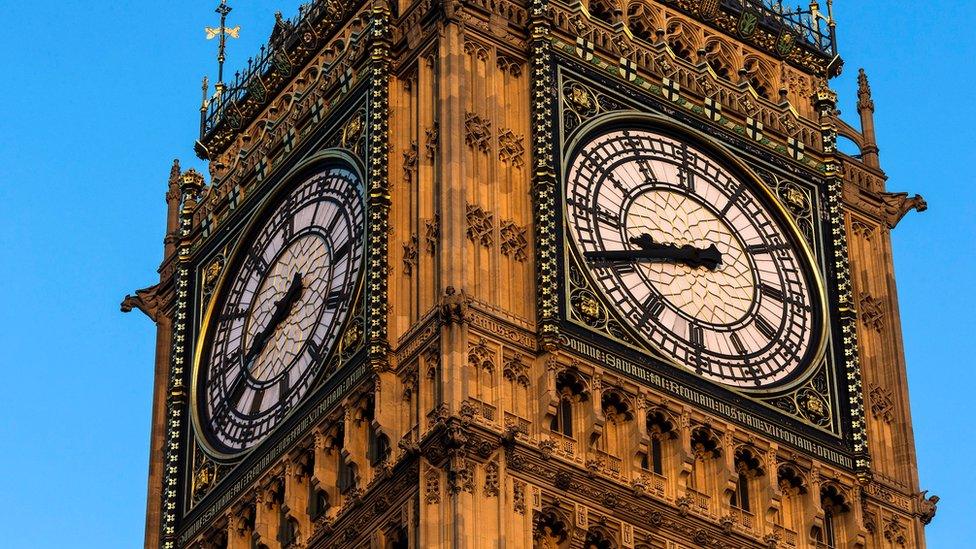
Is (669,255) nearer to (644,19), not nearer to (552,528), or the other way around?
(644,19)

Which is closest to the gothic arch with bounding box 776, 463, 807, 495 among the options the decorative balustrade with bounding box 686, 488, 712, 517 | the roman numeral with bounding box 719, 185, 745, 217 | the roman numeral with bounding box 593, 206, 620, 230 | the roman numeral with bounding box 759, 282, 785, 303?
the decorative balustrade with bounding box 686, 488, 712, 517

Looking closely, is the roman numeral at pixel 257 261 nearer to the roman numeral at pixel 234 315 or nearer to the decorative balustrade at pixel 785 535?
the roman numeral at pixel 234 315

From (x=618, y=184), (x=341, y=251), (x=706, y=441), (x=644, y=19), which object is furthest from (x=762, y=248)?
(x=341, y=251)

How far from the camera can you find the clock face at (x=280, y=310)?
49.9 meters

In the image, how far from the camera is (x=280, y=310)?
168ft

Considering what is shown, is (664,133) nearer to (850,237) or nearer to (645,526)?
(850,237)

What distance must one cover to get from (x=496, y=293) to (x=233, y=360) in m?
6.16

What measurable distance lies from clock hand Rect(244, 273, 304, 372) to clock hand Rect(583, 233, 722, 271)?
4.97 m

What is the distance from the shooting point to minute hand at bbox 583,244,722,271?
49219mm

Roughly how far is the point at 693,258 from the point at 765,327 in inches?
59.8

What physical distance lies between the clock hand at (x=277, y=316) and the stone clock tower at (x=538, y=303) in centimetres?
6

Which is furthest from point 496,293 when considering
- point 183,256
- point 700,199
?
point 183,256

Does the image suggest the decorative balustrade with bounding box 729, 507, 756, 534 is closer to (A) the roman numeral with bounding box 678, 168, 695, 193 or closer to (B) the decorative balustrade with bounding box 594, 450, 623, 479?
(B) the decorative balustrade with bounding box 594, 450, 623, 479

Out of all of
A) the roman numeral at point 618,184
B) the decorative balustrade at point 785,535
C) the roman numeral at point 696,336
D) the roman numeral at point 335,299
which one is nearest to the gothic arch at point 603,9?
the roman numeral at point 618,184
